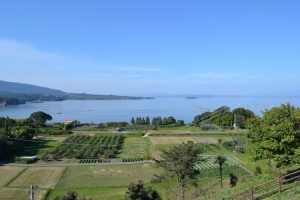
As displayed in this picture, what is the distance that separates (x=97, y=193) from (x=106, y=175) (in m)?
6.73

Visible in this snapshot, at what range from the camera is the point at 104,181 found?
111 feet

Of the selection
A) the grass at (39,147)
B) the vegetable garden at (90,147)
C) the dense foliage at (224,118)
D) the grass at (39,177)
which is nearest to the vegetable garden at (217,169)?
the grass at (39,177)

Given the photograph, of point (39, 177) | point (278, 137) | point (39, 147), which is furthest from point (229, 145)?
point (278, 137)

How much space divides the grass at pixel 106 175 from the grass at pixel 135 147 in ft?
23.6

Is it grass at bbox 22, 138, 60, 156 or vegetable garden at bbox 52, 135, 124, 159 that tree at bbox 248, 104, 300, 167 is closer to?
vegetable garden at bbox 52, 135, 124, 159

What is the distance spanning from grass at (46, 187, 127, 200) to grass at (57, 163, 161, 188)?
1.27 m

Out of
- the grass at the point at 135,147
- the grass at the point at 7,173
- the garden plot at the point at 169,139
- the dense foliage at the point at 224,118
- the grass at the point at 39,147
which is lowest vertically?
the grass at the point at 7,173

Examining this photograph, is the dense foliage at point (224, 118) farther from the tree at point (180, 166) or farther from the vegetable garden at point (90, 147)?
the tree at point (180, 166)

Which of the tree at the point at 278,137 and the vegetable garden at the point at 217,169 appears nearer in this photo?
the tree at the point at 278,137

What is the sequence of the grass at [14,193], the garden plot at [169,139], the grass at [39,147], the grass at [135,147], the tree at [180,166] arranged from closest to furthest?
the tree at [180,166] → the grass at [14,193] → the grass at [135,147] → the grass at [39,147] → the garden plot at [169,139]

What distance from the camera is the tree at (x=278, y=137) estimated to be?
16766mm

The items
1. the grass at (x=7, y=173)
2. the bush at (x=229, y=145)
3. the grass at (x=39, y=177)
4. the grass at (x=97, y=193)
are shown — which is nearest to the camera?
the grass at (x=97, y=193)

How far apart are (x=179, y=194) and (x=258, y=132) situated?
256 inches

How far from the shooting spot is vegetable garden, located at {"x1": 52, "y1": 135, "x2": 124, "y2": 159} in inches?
1898
